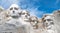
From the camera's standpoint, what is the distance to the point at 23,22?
339 cm

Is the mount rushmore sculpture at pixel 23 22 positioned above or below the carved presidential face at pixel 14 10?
below

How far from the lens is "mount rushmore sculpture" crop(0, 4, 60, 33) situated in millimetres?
3377

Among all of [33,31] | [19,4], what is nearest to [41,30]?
[33,31]

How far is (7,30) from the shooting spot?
3346 mm

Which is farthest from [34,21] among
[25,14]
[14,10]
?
[14,10]

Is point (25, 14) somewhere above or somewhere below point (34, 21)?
above

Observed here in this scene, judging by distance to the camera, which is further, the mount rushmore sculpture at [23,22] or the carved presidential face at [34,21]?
the carved presidential face at [34,21]

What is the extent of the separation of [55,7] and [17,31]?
76cm

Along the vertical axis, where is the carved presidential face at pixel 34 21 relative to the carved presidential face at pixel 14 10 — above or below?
below

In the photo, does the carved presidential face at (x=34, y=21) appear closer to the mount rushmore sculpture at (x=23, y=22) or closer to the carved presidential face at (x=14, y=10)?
the mount rushmore sculpture at (x=23, y=22)

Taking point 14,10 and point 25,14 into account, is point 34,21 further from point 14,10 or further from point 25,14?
point 14,10

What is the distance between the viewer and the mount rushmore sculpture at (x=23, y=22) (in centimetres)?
338

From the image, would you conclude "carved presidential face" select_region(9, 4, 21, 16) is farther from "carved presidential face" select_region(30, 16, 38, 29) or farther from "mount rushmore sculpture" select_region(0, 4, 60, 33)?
"carved presidential face" select_region(30, 16, 38, 29)

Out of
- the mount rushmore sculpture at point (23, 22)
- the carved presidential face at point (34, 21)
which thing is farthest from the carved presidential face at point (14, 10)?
the carved presidential face at point (34, 21)
